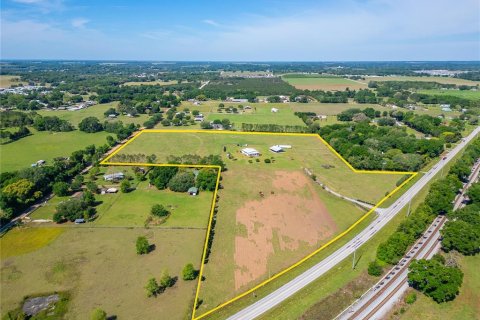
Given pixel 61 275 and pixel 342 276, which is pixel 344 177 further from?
pixel 61 275

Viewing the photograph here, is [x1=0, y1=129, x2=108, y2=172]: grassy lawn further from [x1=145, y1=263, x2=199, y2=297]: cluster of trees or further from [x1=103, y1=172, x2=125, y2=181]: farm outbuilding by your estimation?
[x1=145, y1=263, x2=199, y2=297]: cluster of trees

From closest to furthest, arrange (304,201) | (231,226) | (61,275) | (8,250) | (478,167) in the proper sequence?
1. (61,275)
2. (8,250)
3. (231,226)
4. (304,201)
5. (478,167)

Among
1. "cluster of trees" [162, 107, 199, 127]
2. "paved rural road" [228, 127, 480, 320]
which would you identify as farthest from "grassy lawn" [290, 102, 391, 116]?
"paved rural road" [228, 127, 480, 320]

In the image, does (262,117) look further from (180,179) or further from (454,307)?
(454,307)

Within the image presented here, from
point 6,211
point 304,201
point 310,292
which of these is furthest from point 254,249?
point 6,211

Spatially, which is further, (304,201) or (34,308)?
(304,201)

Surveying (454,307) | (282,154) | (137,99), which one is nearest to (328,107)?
(282,154)

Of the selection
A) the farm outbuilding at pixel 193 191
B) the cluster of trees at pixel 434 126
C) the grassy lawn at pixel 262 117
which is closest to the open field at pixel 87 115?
the grassy lawn at pixel 262 117
